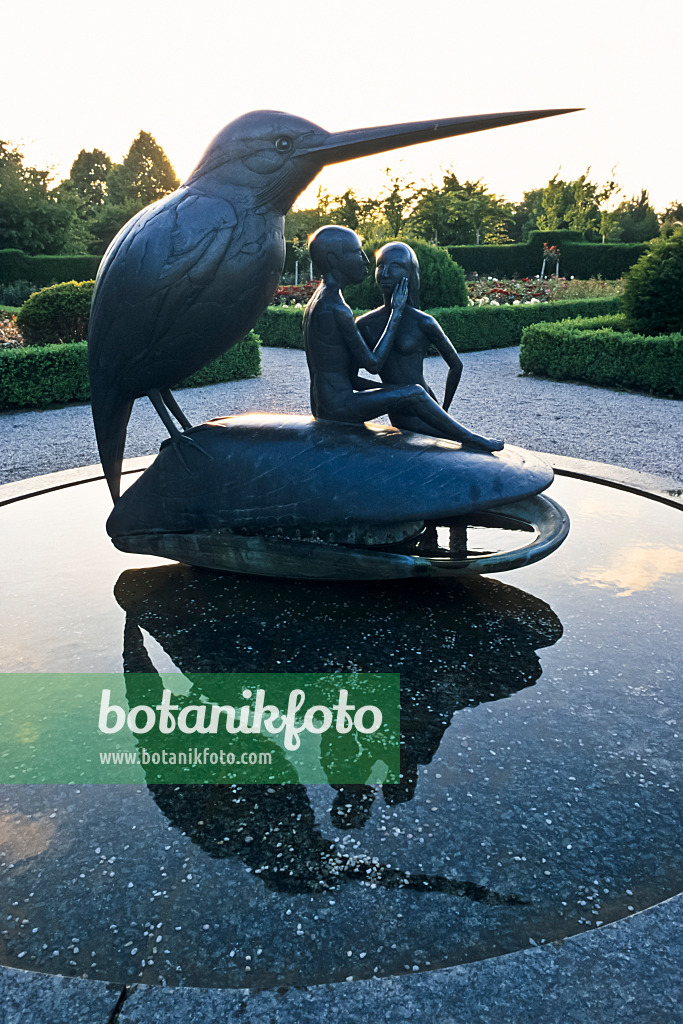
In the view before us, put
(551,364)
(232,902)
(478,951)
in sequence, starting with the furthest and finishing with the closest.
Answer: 1. (551,364)
2. (232,902)
3. (478,951)

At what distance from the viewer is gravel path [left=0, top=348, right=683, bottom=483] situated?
8250 millimetres

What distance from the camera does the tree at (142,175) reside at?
1864 inches

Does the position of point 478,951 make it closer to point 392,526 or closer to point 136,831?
point 136,831

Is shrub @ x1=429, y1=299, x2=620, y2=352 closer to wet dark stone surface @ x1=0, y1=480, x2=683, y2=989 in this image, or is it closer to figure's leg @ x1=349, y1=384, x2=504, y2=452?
figure's leg @ x1=349, y1=384, x2=504, y2=452

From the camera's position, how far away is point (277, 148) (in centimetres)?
400

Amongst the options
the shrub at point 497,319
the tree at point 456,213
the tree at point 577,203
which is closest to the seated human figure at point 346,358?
the shrub at point 497,319

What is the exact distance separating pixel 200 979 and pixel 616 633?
2.69m

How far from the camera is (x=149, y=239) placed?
3936 mm

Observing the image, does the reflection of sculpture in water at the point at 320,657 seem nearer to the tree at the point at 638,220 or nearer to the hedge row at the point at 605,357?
the hedge row at the point at 605,357

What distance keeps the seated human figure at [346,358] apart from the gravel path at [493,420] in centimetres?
406

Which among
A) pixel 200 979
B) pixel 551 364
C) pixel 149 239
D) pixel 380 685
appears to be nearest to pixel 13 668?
pixel 380 685

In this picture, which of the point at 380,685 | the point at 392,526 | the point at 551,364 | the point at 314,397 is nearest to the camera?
the point at 380,685

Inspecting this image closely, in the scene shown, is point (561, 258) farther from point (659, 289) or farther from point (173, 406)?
point (173, 406)

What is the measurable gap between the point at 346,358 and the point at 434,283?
42.8ft
